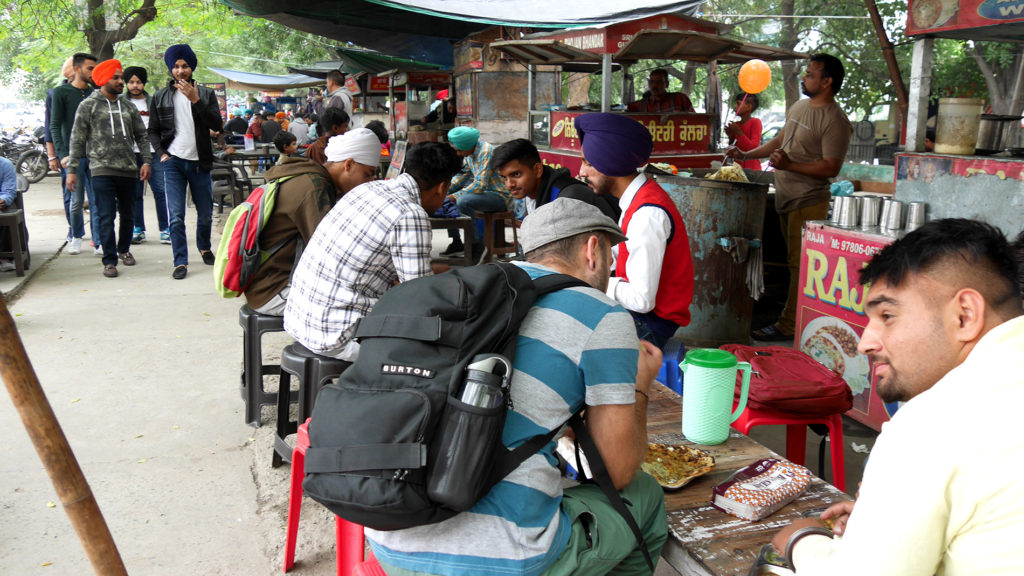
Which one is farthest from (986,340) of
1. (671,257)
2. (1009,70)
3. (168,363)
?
(1009,70)

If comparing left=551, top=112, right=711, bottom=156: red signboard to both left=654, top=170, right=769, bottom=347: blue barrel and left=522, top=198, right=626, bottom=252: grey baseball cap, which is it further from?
left=522, top=198, right=626, bottom=252: grey baseball cap

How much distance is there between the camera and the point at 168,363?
5.06 meters

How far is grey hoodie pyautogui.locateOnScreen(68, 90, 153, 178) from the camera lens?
22.7 feet

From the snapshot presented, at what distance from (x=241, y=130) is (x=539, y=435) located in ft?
72.7

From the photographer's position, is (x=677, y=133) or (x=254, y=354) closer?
(x=254, y=354)

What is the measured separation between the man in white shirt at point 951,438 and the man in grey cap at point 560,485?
0.52 metres

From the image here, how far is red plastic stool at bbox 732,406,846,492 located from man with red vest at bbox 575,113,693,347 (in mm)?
656

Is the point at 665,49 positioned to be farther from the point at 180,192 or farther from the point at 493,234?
the point at 180,192

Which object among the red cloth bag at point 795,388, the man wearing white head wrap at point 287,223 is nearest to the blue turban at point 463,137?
the man wearing white head wrap at point 287,223

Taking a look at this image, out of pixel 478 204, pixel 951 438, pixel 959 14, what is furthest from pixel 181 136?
pixel 951 438

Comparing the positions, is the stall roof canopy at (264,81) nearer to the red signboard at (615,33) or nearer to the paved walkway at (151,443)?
the red signboard at (615,33)

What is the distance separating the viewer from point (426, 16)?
34.9 ft

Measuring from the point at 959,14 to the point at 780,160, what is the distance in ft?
5.11

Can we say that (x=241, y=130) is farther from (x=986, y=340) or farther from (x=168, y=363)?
(x=986, y=340)
